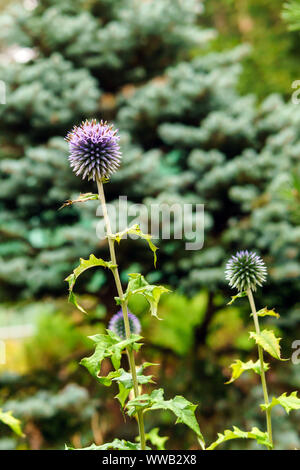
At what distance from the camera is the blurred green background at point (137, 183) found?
11.8 feet

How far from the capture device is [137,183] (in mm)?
3719

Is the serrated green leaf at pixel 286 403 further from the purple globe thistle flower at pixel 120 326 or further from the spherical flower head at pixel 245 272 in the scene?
the purple globe thistle flower at pixel 120 326

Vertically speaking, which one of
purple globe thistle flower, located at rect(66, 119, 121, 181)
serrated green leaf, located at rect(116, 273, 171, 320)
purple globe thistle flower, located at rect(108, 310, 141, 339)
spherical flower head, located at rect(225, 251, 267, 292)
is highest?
purple globe thistle flower, located at rect(66, 119, 121, 181)

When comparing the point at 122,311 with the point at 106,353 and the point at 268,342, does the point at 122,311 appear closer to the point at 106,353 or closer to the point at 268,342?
the point at 106,353

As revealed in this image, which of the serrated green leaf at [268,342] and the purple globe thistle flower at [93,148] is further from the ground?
the purple globe thistle flower at [93,148]

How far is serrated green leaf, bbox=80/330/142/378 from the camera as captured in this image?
1.10 meters

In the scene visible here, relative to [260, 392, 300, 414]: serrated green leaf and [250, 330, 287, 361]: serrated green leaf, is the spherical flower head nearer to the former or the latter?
[250, 330, 287, 361]: serrated green leaf

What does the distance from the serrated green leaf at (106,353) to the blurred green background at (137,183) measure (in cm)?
228

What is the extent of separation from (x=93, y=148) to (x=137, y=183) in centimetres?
233

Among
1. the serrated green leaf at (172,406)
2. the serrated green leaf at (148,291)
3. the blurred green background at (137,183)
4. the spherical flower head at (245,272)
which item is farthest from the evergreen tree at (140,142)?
the serrated green leaf at (172,406)

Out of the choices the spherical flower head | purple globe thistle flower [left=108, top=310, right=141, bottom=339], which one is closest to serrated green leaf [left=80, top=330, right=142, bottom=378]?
the spherical flower head

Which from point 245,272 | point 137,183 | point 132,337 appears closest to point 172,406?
point 132,337

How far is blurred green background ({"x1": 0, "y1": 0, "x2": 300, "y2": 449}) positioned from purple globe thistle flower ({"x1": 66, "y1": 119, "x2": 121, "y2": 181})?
2.04 metres
